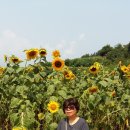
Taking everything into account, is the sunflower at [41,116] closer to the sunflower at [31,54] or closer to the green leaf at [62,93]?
the green leaf at [62,93]

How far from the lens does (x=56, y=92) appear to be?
6027 millimetres

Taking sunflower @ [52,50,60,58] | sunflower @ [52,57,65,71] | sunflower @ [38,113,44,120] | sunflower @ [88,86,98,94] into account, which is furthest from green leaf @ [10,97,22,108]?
sunflower @ [52,50,60,58]

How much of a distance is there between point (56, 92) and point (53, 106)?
0.44 meters

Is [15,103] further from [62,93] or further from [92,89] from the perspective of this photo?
[92,89]

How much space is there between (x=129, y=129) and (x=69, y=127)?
2426 mm

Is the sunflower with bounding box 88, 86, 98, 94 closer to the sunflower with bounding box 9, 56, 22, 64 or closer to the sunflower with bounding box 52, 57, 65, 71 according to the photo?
the sunflower with bounding box 52, 57, 65, 71

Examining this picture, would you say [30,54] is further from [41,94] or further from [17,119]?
[17,119]

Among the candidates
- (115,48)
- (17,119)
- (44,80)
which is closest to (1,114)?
(44,80)

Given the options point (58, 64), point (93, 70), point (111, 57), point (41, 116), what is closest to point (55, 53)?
point (58, 64)

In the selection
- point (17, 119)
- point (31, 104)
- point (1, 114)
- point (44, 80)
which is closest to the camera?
point (17, 119)

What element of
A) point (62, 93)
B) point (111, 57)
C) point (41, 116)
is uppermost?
point (111, 57)

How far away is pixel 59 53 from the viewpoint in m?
6.83

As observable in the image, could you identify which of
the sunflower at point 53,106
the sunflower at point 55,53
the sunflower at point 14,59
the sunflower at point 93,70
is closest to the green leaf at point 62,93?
the sunflower at point 53,106

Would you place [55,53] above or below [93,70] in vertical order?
above
